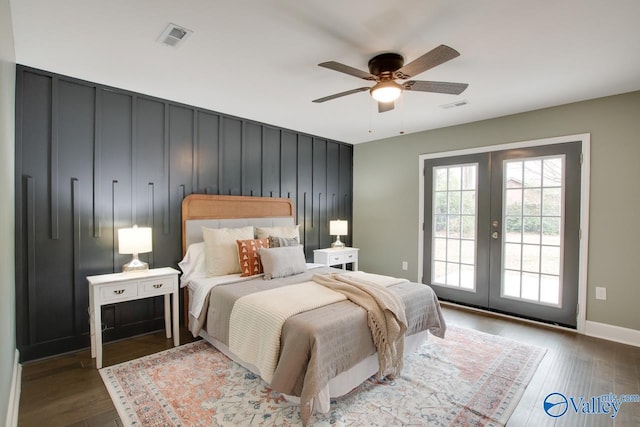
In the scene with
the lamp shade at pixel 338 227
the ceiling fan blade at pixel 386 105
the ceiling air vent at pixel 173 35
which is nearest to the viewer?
the ceiling air vent at pixel 173 35

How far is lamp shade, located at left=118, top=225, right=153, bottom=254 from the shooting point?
2.79 metres

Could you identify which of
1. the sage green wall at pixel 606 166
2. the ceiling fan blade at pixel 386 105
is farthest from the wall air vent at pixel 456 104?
the ceiling fan blade at pixel 386 105

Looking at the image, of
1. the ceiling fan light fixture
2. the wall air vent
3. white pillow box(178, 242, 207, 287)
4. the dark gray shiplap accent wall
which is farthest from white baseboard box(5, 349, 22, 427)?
the wall air vent

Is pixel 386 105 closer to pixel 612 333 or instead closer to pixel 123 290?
pixel 123 290

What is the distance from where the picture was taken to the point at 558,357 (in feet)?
9.20

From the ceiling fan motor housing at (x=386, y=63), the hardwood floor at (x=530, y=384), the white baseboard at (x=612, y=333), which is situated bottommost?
the hardwood floor at (x=530, y=384)

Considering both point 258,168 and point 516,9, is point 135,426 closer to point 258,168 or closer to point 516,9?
point 258,168

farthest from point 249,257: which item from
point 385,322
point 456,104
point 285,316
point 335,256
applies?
point 456,104

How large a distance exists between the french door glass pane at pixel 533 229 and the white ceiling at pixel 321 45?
0.82 m

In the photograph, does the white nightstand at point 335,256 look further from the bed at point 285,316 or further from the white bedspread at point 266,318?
the white bedspread at point 266,318

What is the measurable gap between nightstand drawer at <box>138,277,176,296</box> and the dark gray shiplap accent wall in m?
0.50

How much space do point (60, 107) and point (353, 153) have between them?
417cm

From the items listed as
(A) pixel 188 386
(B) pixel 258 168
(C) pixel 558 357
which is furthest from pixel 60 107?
(C) pixel 558 357

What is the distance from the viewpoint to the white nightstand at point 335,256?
4699 mm
